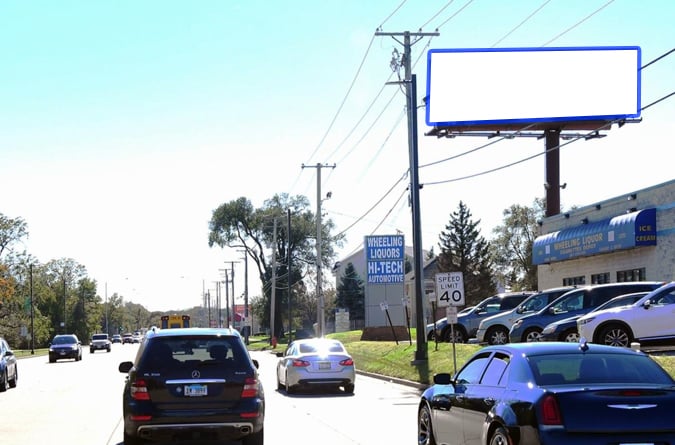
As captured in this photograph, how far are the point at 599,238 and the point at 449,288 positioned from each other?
556 inches

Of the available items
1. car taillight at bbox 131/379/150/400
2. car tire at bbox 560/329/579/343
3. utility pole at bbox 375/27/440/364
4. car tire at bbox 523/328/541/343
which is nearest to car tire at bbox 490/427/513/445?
car taillight at bbox 131/379/150/400

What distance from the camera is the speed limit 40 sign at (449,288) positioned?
878 inches

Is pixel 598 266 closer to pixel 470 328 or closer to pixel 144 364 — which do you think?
pixel 470 328

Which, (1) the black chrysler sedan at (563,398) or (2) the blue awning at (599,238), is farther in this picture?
(2) the blue awning at (599,238)

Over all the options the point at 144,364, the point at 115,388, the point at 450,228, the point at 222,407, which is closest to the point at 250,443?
the point at 222,407

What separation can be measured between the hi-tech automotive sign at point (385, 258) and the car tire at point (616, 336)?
38.3m

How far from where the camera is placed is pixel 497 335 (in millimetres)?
26391

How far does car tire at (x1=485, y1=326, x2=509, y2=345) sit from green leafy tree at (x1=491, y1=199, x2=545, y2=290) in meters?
61.1

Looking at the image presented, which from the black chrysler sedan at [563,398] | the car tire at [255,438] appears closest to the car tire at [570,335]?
the car tire at [255,438]

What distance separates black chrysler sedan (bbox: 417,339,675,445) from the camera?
24.2 ft

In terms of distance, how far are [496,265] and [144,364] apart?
83992mm

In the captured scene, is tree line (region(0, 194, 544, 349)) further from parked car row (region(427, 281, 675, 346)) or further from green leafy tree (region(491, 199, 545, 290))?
parked car row (region(427, 281, 675, 346))

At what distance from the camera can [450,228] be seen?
93188 mm

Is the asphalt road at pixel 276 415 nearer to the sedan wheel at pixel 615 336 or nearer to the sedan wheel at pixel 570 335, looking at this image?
the sedan wheel at pixel 570 335
